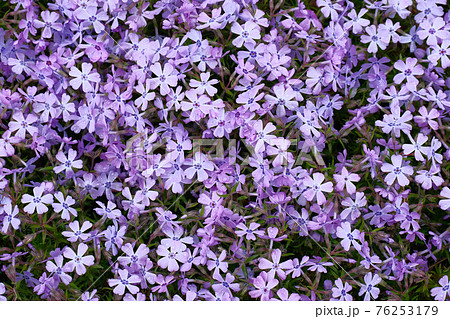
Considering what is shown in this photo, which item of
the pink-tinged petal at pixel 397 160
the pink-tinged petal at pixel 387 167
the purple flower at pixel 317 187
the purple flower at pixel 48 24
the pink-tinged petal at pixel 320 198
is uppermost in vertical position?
the purple flower at pixel 48 24

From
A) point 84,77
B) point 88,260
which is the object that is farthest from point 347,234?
point 84,77

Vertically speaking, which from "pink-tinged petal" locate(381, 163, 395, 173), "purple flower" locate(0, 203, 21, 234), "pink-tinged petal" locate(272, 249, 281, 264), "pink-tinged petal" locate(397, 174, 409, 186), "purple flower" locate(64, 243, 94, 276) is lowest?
"purple flower" locate(64, 243, 94, 276)

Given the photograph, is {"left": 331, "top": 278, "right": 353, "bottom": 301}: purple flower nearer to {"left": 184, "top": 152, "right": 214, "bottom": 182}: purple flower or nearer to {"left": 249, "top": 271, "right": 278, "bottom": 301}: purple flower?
{"left": 249, "top": 271, "right": 278, "bottom": 301}: purple flower

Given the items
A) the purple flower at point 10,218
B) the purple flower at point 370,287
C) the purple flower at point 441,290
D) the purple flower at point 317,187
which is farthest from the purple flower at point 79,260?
the purple flower at point 441,290

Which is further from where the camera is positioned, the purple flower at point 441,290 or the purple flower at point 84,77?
the purple flower at point 84,77

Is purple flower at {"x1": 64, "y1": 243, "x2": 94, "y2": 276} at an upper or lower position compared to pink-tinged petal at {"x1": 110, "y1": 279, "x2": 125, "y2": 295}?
upper

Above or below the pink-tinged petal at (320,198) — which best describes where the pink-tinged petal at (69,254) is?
below

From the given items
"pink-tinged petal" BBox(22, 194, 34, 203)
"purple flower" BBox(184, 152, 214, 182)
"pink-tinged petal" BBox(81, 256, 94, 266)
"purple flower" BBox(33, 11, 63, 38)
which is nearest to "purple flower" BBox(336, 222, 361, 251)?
"purple flower" BBox(184, 152, 214, 182)

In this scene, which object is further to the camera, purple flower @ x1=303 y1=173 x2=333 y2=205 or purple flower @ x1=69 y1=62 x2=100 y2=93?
purple flower @ x1=69 y1=62 x2=100 y2=93

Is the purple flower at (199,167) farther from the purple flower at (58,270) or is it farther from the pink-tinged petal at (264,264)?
the purple flower at (58,270)

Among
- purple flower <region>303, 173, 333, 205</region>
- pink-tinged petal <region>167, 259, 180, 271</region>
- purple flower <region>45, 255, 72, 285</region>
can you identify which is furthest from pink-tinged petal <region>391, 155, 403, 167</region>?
purple flower <region>45, 255, 72, 285</region>
